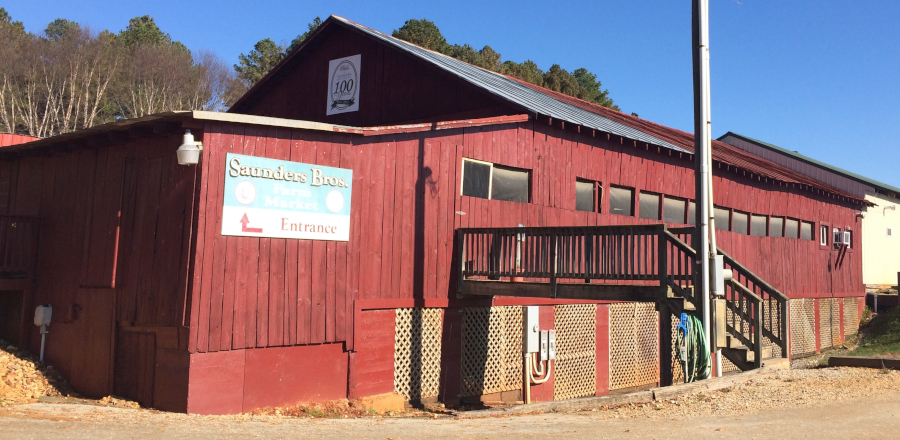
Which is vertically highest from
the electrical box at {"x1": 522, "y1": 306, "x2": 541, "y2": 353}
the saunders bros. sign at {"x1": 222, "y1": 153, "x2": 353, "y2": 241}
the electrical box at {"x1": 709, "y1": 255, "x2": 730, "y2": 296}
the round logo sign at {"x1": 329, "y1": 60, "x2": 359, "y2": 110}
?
the round logo sign at {"x1": 329, "y1": 60, "x2": 359, "y2": 110}

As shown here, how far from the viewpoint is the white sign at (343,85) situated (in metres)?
18.7

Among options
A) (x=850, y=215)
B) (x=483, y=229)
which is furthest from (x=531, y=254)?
(x=850, y=215)

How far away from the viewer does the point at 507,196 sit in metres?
14.8

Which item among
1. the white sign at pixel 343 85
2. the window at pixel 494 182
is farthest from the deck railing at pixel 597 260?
the white sign at pixel 343 85

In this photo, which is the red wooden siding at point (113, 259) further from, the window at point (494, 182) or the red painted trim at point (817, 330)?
the red painted trim at point (817, 330)

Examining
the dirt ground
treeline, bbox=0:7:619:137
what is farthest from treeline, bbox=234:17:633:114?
the dirt ground

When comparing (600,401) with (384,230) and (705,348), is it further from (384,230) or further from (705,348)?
(384,230)

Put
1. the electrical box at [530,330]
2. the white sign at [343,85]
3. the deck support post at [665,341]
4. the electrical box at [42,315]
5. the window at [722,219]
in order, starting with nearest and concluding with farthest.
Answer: the deck support post at [665,341], the electrical box at [42,315], the electrical box at [530,330], the white sign at [343,85], the window at [722,219]

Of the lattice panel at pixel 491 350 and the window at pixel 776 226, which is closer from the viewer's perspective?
the lattice panel at pixel 491 350

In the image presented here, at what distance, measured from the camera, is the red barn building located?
33.7 feet

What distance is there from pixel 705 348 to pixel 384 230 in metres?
5.41

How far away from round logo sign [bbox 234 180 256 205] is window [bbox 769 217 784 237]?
734 inches

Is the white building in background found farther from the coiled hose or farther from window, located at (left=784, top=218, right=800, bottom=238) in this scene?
the coiled hose

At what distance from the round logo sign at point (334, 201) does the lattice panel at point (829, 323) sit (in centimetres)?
2064
